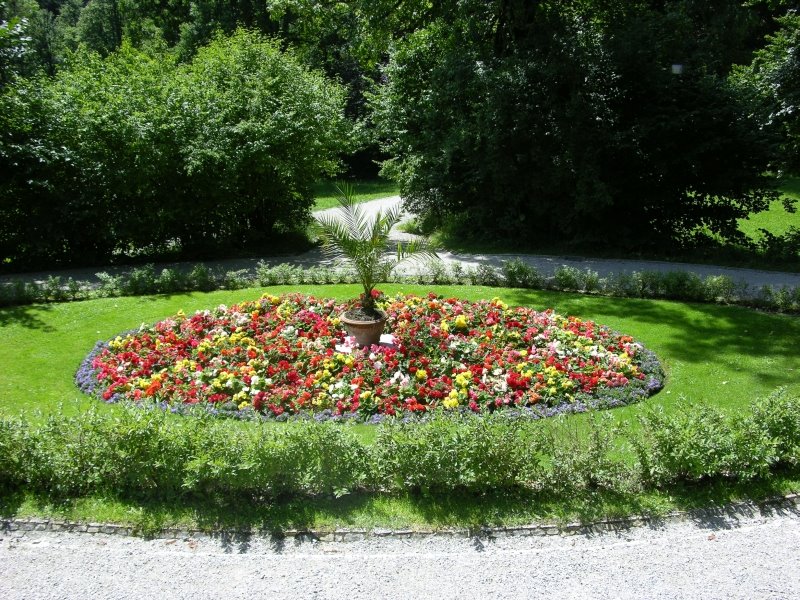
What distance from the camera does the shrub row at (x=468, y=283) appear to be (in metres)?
10.7

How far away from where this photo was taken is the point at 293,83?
1645 centimetres

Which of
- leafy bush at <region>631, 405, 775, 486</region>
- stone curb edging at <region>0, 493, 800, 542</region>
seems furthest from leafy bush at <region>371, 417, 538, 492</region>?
leafy bush at <region>631, 405, 775, 486</region>

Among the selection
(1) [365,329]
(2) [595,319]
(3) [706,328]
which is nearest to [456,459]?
(1) [365,329]

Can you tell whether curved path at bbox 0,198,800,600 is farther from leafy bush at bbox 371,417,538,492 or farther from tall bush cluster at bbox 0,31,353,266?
tall bush cluster at bbox 0,31,353,266

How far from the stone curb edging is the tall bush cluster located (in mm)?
9521

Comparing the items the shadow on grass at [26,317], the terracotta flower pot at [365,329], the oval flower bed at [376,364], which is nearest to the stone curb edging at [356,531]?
the oval flower bed at [376,364]

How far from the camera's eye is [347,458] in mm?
5406

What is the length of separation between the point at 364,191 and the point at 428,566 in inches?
1060

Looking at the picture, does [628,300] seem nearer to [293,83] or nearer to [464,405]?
[464,405]

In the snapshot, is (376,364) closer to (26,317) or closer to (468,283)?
(468,283)

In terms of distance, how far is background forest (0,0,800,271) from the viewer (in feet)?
44.5

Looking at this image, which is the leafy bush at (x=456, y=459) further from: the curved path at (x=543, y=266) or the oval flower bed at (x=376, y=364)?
the curved path at (x=543, y=266)

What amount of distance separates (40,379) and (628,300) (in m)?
8.61

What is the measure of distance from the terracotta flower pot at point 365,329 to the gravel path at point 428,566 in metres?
3.38
